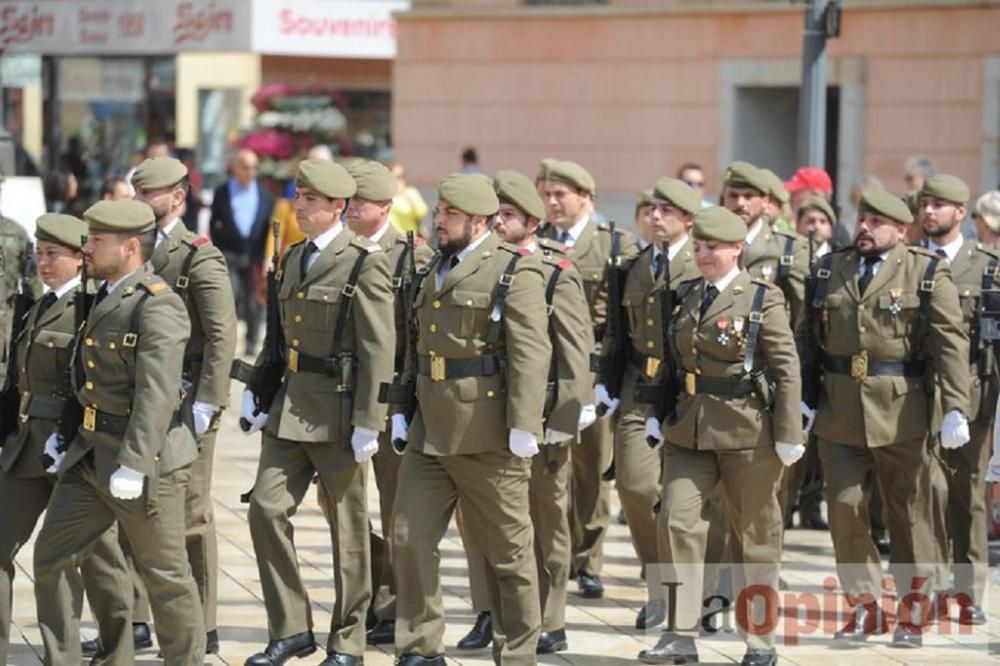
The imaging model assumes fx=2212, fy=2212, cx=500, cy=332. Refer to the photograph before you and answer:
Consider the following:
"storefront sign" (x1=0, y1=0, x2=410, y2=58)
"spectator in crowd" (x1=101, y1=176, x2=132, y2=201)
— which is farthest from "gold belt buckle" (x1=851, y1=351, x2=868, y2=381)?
"storefront sign" (x1=0, y1=0, x2=410, y2=58)

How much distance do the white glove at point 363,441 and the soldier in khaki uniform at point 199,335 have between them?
0.58 metres

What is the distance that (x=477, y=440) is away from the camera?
8.70 m

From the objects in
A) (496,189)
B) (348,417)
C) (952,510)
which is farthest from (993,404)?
(348,417)

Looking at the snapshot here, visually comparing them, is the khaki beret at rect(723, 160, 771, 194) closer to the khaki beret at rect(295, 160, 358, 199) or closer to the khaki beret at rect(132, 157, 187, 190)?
the khaki beret at rect(295, 160, 358, 199)

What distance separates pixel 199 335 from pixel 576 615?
2.33 m

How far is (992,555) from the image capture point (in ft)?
39.1

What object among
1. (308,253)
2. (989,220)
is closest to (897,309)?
(989,220)

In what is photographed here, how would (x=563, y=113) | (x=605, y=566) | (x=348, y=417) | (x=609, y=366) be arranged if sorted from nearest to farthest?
(x=348, y=417) < (x=609, y=366) < (x=605, y=566) < (x=563, y=113)

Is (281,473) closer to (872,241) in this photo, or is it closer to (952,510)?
(872,241)

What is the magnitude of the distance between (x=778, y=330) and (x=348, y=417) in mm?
1812

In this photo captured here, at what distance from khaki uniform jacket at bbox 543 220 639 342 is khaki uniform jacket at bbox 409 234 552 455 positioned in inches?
78.6

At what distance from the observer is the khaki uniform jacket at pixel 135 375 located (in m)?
7.95

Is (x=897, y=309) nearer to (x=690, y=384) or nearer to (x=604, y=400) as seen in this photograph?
(x=690, y=384)

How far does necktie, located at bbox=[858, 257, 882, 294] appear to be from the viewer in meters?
9.86
